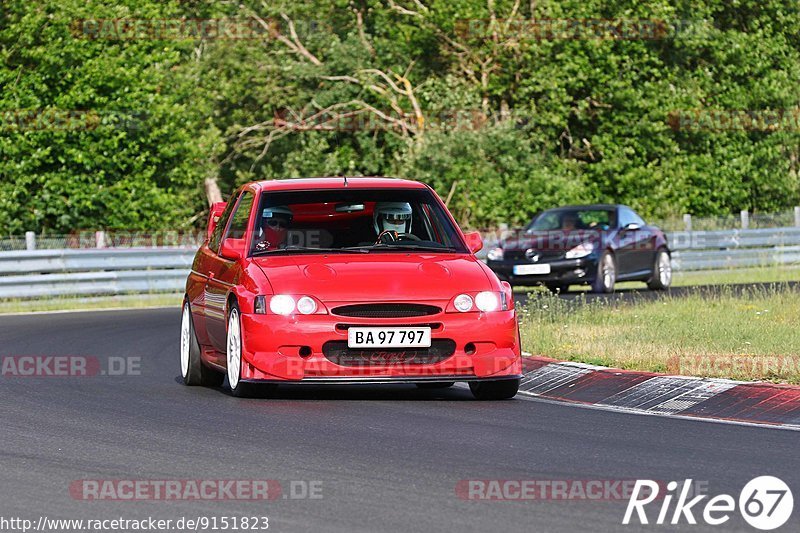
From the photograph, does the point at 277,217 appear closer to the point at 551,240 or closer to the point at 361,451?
the point at 361,451

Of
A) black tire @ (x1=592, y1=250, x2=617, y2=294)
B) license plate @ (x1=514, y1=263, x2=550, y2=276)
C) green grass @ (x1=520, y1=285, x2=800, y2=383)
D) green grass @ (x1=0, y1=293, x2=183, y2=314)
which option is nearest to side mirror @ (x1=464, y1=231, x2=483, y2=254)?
green grass @ (x1=520, y1=285, x2=800, y2=383)

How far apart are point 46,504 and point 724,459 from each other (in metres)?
3.45

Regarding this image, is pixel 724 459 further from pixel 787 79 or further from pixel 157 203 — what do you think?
pixel 787 79

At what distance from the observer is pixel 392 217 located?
1258 centimetres

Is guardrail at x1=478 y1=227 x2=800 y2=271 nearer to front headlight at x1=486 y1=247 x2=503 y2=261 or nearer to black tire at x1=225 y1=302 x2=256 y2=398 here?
front headlight at x1=486 y1=247 x2=503 y2=261

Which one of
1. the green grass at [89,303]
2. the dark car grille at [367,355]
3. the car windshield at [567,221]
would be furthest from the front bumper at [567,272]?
the dark car grille at [367,355]

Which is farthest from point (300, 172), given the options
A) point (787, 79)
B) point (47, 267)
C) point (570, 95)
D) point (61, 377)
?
point (61, 377)

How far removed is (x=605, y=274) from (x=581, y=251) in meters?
0.64

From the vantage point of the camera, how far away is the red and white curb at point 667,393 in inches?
418

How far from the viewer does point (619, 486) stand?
769 cm

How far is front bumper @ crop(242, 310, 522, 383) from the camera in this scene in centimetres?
1109

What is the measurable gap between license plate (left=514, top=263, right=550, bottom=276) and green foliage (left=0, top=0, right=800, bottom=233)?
12.6 metres

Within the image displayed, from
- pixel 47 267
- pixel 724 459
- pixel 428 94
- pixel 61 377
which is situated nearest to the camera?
pixel 724 459

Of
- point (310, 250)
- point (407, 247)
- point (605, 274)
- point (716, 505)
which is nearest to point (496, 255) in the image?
point (605, 274)
